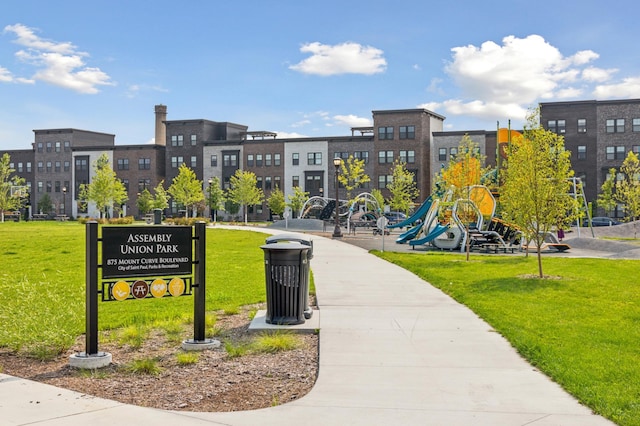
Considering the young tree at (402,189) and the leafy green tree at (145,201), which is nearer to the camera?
the young tree at (402,189)

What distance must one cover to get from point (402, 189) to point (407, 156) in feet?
29.2

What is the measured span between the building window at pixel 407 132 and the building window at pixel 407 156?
1.98 meters

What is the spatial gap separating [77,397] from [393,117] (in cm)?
7014

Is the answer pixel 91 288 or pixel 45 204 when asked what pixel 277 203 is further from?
pixel 91 288

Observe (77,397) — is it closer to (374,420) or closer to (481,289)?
(374,420)

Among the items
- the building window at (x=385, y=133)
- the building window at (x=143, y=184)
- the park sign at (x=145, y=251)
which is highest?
the building window at (x=385, y=133)

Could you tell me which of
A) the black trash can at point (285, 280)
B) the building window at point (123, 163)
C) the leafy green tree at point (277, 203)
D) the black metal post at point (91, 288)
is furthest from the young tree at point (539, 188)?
the building window at point (123, 163)

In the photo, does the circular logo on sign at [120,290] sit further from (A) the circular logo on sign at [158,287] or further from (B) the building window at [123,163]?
(B) the building window at [123,163]

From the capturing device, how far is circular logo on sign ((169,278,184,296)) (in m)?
8.14

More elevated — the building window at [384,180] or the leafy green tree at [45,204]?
the building window at [384,180]

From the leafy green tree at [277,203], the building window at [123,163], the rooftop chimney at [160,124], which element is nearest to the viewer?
the leafy green tree at [277,203]

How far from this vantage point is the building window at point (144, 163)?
86062 mm

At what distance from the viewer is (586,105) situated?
67062mm

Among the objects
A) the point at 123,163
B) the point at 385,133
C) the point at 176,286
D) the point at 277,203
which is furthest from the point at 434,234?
the point at 123,163
